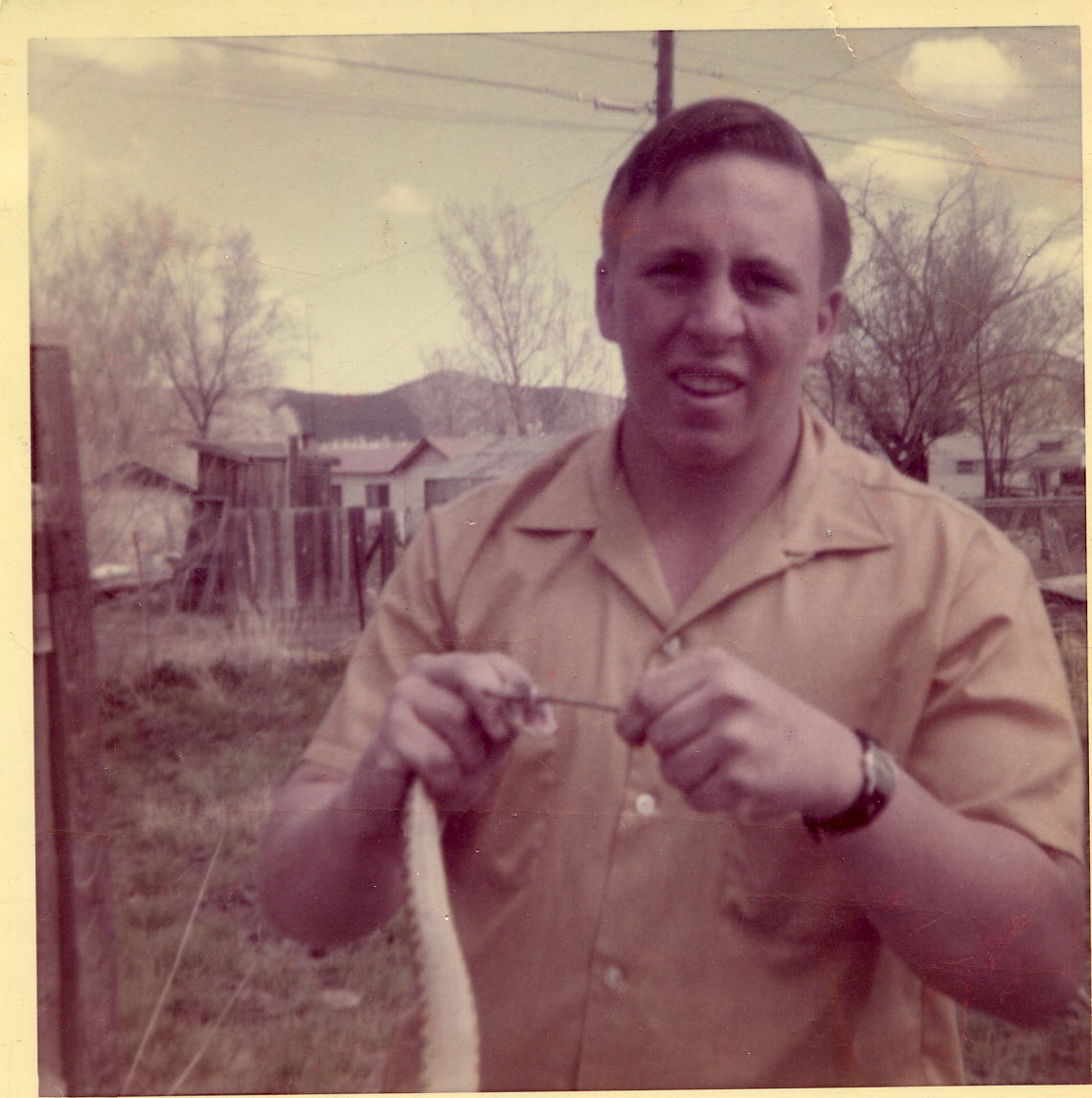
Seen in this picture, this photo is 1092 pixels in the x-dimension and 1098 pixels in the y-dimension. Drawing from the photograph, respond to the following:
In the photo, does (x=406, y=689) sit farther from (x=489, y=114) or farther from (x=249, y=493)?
(x=489, y=114)

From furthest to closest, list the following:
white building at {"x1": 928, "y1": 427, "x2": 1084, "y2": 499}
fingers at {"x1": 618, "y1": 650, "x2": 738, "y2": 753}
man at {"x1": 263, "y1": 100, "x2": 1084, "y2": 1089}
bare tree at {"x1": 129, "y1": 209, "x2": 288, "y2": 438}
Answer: bare tree at {"x1": 129, "y1": 209, "x2": 288, "y2": 438}
white building at {"x1": 928, "y1": 427, "x2": 1084, "y2": 499}
man at {"x1": 263, "y1": 100, "x2": 1084, "y2": 1089}
fingers at {"x1": 618, "y1": 650, "x2": 738, "y2": 753}

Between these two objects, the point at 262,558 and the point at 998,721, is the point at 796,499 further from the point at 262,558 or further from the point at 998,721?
the point at 262,558

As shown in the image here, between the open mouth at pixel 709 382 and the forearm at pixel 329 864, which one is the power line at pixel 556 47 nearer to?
the open mouth at pixel 709 382

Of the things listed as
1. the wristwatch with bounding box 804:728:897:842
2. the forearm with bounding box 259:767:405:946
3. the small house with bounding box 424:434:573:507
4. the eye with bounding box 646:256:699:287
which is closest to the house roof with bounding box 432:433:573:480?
the small house with bounding box 424:434:573:507

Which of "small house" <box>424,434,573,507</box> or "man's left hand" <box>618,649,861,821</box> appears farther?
"small house" <box>424,434,573,507</box>

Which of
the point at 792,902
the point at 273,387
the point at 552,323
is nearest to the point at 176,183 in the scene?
the point at 273,387

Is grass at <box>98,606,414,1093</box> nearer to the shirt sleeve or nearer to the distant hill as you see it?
the distant hill
